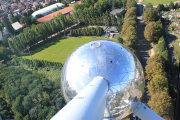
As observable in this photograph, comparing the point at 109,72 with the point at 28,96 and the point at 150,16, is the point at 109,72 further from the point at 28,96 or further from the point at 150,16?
the point at 150,16

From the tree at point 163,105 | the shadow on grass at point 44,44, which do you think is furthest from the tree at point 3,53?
the tree at point 163,105

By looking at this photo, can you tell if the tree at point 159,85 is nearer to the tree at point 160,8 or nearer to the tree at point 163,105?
the tree at point 163,105

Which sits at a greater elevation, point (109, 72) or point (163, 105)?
point (109, 72)

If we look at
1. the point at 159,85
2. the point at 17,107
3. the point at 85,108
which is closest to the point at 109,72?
the point at 85,108

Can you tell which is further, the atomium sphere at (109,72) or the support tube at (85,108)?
the atomium sphere at (109,72)

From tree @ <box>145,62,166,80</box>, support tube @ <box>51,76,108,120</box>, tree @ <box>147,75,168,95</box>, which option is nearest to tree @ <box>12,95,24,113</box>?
tree @ <box>147,75,168,95</box>

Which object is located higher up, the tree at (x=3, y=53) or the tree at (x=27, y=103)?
the tree at (x=3, y=53)

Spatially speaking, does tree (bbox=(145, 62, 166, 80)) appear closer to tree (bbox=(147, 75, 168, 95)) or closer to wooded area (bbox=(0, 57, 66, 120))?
tree (bbox=(147, 75, 168, 95))
